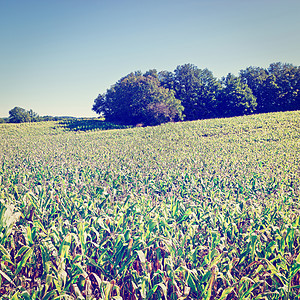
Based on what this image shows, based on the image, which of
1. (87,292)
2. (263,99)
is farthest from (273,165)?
(263,99)

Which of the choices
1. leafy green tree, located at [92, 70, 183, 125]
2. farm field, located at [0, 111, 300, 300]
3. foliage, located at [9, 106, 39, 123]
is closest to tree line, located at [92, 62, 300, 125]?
leafy green tree, located at [92, 70, 183, 125]

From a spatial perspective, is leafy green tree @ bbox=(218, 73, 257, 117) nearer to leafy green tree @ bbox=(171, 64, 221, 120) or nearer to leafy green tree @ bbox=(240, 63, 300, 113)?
leafy green tree @ bbox=(171, 64, 221, 120)

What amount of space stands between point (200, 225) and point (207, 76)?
2697 inches

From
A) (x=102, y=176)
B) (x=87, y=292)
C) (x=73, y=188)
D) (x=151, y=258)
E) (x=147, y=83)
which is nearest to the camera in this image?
(x=87, y=292)

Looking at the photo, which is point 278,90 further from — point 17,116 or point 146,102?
point 17,116

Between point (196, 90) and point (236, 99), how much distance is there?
12.3 m

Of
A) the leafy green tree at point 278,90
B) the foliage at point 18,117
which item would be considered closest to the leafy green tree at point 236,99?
the leafy green tree at point 278,90

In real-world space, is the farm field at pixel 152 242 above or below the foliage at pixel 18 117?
below

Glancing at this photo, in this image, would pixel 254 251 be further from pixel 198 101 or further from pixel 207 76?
pixel 207 76

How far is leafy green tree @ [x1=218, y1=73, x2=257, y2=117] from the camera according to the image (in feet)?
186

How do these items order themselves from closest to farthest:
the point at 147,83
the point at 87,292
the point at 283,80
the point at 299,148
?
the point at 87,292, the point at 299,148, the point at 147,83, the point at 283,80

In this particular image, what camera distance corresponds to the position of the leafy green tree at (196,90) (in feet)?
201

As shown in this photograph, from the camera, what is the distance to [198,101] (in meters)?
61.8

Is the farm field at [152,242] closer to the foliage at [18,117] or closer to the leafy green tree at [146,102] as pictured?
the leafy green tree at [146,102]
